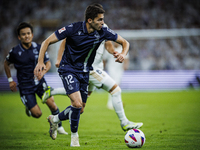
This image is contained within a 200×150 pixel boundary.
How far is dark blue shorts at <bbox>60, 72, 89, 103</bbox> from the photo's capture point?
4.95 metres

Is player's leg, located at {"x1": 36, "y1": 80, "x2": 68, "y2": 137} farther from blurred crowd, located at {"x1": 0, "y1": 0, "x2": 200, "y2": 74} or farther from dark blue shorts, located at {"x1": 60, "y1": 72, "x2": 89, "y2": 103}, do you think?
blurred crowd, located at {"x1": 0, "y1": 0, "x2": 200, "y2": 74}

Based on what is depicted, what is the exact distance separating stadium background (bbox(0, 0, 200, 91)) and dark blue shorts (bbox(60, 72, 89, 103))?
45.0 ft

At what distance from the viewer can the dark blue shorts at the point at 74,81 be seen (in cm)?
495

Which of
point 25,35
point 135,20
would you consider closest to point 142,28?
point 135,20

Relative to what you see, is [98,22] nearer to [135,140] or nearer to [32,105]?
[135,140]

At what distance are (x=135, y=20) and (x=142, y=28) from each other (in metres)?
1.20

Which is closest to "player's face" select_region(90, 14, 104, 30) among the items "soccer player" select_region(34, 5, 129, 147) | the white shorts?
"soccer player" select_region(34, 5, 129, 147)

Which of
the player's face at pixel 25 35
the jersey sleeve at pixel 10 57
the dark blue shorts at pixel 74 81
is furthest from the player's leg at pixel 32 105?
the dark blue shorts at pixel 74 81

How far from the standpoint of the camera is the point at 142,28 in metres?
24.8

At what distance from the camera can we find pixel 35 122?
27.9ft

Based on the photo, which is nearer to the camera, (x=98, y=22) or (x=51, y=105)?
(x=98, y=22)

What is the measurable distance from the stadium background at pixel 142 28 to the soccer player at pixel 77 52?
45.4ft

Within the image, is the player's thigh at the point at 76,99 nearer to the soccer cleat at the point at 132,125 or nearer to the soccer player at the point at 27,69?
the soccer cleat at the point at 132,125

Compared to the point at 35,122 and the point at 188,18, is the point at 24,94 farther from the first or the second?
the point at 188,18
